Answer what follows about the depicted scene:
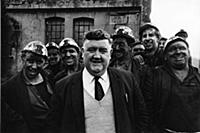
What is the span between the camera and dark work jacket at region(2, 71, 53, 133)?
266 centimetres

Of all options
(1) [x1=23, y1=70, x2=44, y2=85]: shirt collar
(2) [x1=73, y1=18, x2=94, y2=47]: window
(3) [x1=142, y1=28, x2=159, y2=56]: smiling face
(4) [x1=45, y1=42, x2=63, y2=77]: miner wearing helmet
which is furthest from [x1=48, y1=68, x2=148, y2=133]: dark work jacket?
(2) [x1=73, y1=18, x2=94, y2=47]: window

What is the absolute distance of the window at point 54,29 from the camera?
1079cm

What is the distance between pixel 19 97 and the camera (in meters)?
2.69

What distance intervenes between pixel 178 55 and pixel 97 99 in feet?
2.63

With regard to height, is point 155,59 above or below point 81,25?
below

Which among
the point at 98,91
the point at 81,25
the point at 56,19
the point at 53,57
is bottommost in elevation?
the point at 98,91

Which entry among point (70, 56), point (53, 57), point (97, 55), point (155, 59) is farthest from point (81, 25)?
point (97, 55)

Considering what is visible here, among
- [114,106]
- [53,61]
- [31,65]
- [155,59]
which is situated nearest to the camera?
[114,106]

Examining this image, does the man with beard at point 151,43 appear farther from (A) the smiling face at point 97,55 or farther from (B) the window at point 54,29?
(B) the window at point 54,29

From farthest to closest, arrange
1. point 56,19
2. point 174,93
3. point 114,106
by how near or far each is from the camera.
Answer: point 56,19 → point 174,93 → point 114,106

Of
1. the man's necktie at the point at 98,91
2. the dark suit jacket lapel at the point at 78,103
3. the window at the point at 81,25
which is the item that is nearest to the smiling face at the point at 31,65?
the dark suit jacket lapel at the point at 78,103

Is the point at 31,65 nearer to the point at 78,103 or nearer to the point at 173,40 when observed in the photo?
the point at 78,103

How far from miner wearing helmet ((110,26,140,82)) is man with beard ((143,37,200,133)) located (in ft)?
1.04

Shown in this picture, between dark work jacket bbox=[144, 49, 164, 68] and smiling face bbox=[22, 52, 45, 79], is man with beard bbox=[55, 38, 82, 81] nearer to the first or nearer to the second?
smiling face bbox=[22, 52, 45, 79]
